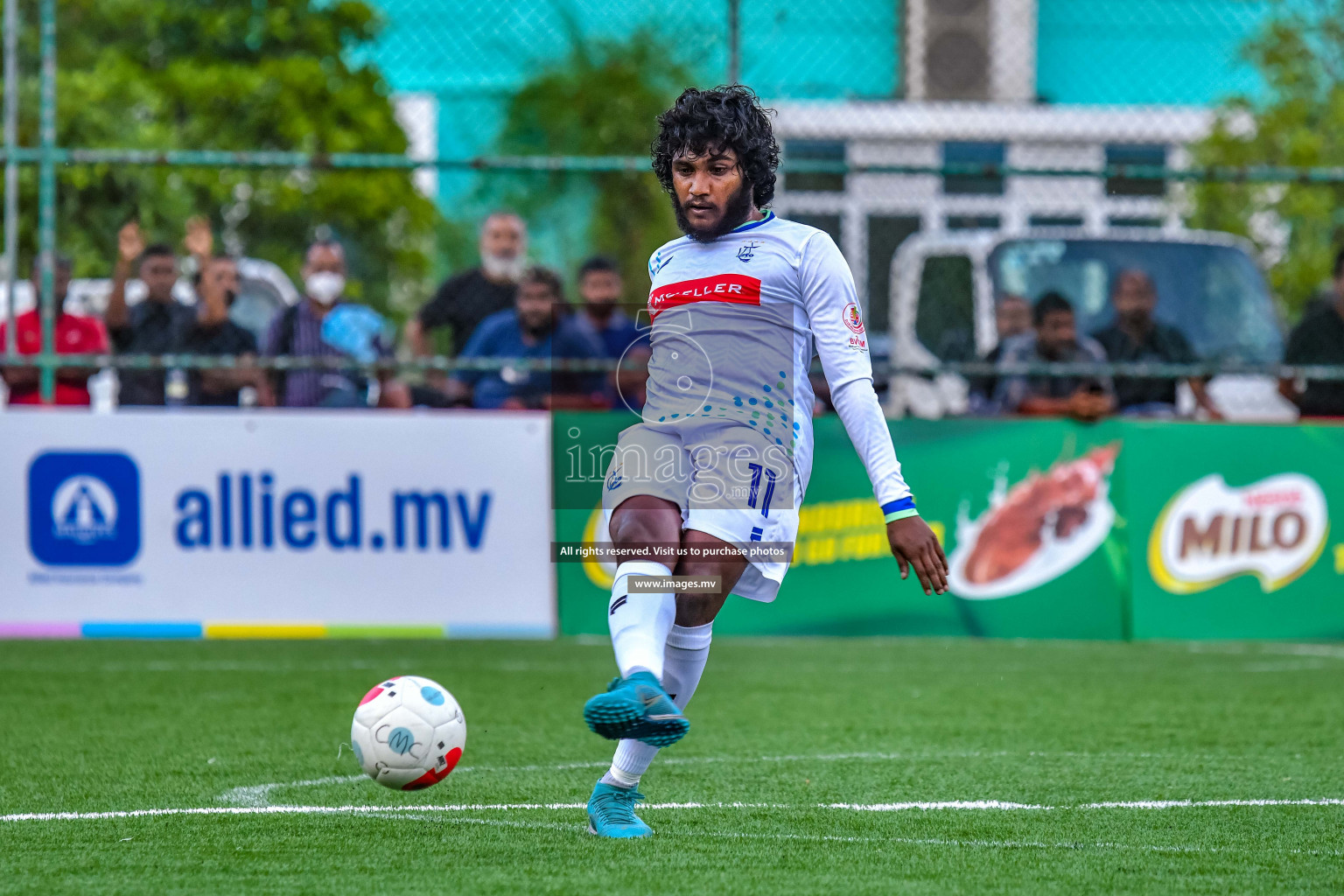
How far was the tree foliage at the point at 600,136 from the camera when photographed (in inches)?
609

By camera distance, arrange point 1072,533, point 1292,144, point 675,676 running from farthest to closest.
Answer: point 1292,144 → point 1072,533 → point 675,676

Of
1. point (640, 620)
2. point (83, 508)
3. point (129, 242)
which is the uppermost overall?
point (129, 242)

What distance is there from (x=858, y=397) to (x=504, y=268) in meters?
5.87

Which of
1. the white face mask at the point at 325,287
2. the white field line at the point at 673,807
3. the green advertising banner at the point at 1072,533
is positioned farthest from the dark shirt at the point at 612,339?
the white field line at the point at 673,807

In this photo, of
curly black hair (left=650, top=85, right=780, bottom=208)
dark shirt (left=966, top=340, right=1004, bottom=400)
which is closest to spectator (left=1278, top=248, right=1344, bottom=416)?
dark shirt (left=966, top=340, right=1004, bottom=400)

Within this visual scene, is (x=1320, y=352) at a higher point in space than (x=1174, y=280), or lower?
lower

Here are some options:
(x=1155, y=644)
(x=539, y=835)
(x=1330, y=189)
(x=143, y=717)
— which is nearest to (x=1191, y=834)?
(x=539, y=835)

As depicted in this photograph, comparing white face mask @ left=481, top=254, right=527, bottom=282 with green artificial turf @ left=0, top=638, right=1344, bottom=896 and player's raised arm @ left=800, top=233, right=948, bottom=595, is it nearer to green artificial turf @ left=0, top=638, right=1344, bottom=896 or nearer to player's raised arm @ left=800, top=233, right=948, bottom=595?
green artificial turf @ left=0, top=638, right=1344, bottom=896

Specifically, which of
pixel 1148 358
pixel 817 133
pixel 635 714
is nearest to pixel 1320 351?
pixel 1148 358

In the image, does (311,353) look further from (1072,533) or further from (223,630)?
(1072,533)

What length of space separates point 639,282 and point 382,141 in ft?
35.6

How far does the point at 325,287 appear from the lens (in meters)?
9.70

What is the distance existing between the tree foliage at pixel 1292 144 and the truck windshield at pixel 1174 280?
13.9 inches

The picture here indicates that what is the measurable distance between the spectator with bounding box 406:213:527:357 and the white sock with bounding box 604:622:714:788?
5.31 metres
